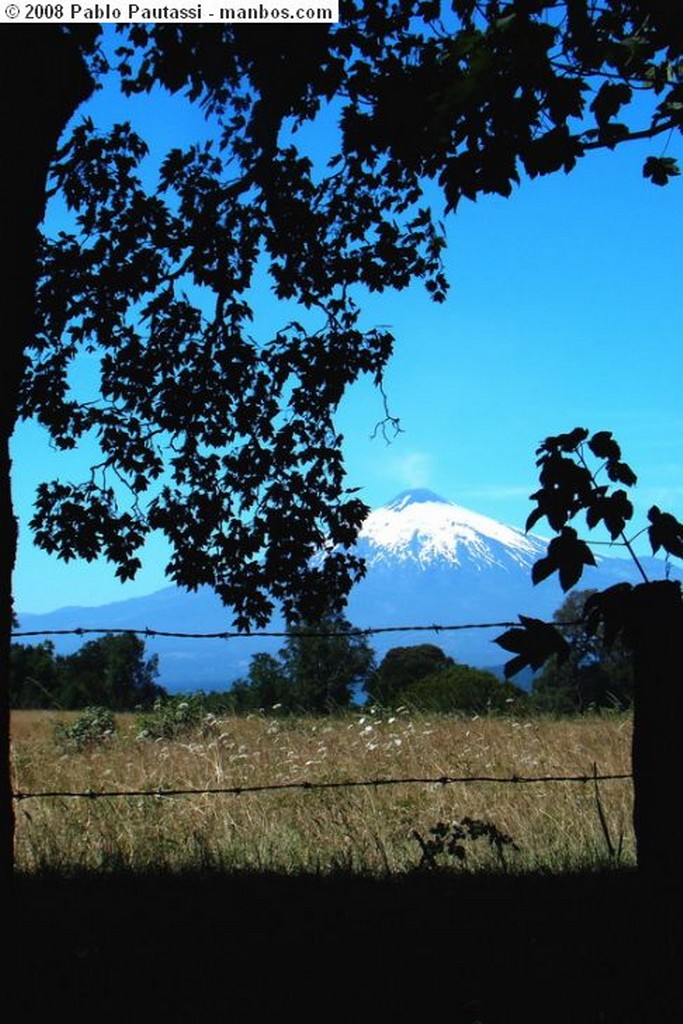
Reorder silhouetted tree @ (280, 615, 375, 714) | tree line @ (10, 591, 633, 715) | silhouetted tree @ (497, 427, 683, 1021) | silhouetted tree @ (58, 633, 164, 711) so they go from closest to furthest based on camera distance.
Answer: silhouetted tree @ (497, 427, 683, 1021), tree line @ (10, 591, 633, 715), silhouetted tree @ (280, 615, 375, 714), silhouetted tree @ (58, 633, 164, 711)

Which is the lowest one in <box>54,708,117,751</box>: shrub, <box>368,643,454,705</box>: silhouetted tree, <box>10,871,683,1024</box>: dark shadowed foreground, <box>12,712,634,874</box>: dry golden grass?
<box>10,871,683,1024</box>: dark shadowed foreground

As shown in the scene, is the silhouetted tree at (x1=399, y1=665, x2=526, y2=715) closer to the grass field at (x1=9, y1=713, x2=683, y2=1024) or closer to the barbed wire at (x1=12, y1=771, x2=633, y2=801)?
the grass field at (x1=9, y1=713, x2=683, y2=1024)

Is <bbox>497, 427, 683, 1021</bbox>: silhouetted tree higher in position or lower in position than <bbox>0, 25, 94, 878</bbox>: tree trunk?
lower

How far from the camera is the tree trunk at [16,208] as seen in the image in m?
4.38

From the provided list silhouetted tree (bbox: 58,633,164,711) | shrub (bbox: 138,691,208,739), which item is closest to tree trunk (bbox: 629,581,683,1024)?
shrub (bbox: 138,691,208,739)

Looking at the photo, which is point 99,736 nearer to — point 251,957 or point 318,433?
point 318,433

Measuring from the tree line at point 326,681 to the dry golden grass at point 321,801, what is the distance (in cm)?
113

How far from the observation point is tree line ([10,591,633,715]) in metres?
13.4

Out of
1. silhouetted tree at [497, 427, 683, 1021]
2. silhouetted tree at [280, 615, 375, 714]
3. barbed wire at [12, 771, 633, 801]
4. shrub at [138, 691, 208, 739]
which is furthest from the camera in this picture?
silhouetted tree at [280, 615, 375, 714]

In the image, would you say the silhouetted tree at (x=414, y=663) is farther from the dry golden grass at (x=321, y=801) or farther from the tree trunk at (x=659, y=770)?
the tree trunk at (x=659, y=770)

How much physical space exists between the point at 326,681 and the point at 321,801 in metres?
15.9

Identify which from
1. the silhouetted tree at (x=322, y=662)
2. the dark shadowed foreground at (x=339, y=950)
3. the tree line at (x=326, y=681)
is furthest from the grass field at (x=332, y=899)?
the silhouetted tree at (x=322, y=662)

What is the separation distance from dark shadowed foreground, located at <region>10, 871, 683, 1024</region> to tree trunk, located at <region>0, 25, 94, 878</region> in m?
0.77

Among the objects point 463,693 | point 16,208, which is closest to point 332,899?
point 16,208
